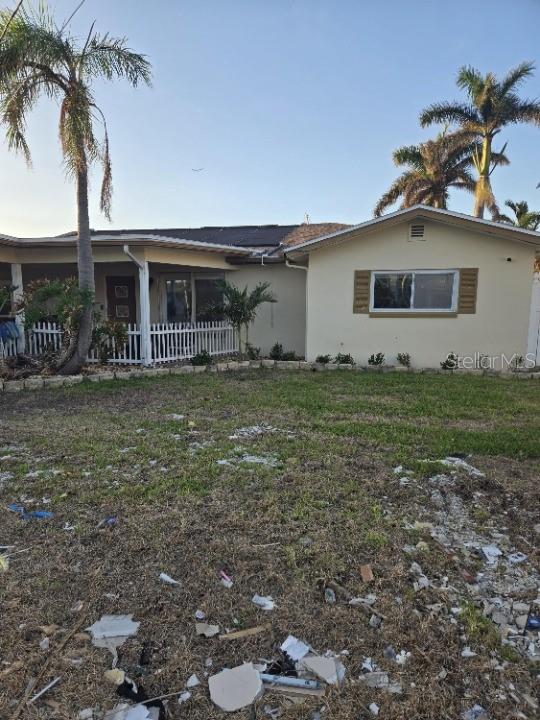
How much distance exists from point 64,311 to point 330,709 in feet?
27.9

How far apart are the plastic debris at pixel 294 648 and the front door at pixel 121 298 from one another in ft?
40.2

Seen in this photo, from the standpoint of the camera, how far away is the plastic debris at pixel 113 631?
6.95 ft

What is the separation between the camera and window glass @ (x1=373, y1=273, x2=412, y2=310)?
1016 centimetres

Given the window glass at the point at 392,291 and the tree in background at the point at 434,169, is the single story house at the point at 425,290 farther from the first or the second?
the tree in background at the point at 434,169

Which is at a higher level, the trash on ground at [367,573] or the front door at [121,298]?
the front door at [121,298]

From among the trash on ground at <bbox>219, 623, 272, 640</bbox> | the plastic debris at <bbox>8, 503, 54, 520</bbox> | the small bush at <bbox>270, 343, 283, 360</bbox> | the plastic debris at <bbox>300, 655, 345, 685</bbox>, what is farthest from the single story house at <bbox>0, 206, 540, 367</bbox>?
the plastic debris at <bbox>300, 655, 345, 685</bbox>

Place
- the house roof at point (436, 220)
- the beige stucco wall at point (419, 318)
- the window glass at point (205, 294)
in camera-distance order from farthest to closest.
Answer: the window glass at point (205, 294), the beige stucco wall at point (419, 318), the house roof at point (436, 220)

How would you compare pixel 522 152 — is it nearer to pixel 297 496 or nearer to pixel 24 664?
pixel 297 496

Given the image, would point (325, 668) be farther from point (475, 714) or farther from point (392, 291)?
point (392, 291)

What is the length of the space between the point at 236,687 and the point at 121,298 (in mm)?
12642

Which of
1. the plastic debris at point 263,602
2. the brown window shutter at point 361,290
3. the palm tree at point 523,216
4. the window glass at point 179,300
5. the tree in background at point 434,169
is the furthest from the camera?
the palm tree at point 523,216

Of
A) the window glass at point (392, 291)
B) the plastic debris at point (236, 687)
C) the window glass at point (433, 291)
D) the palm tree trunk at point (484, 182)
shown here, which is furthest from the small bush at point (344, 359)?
the palm tree trunk at point (484, 182)

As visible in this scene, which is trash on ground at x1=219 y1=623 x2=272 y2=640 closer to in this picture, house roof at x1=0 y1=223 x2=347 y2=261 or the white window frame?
house roof at x1=0 y1=223 x2=347 y2=261

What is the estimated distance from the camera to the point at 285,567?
2709 mm
